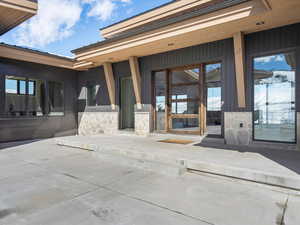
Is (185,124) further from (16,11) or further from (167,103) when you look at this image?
(16,11)

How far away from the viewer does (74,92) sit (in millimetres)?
9820

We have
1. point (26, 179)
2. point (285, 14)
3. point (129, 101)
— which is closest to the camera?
point (26, 179)

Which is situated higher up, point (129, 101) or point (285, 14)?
point (285, 14)

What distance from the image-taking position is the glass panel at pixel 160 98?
23.7 ft

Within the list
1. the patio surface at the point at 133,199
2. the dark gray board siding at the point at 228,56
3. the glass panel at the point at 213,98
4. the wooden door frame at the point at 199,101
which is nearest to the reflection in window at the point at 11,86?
the patio surface at the point at 133,199

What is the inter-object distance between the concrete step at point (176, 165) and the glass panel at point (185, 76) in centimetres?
326

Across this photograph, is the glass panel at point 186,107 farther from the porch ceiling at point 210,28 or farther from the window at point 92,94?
the window at point 92,94

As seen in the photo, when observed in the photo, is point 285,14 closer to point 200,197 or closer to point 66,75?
point 200,197

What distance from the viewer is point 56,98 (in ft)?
30.1

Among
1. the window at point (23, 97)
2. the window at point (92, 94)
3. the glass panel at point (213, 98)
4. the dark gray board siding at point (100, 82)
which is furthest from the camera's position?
the window at point (92, 94)

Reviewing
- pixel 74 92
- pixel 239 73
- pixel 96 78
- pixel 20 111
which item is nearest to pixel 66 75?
pixel 74 92

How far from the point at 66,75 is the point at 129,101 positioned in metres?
3.67

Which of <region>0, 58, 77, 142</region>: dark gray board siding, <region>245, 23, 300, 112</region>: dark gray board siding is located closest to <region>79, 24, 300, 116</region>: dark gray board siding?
<region>245, 23, 300, 112</region>: dark gray board siding

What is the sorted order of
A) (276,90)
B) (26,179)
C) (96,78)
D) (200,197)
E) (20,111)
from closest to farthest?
(200,197), (26,179), (276,90), (20,111), (96,78)
